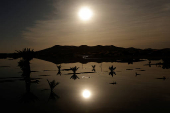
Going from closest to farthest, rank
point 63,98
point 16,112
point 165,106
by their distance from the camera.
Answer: point 16,112 → point 165,106 → point 63,98

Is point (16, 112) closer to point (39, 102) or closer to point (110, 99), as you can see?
point (39, 102)

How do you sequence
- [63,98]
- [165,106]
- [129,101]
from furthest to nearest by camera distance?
[63,98]
[129,101]
[165,106]

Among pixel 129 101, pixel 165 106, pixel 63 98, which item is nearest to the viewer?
pixel 165 106

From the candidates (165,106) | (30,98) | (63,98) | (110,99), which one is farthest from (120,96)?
(30,98)

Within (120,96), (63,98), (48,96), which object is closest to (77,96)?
(63,98)

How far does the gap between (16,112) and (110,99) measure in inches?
383

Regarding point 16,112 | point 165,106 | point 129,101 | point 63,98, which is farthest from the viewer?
point 63,98

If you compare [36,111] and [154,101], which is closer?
[36,111]

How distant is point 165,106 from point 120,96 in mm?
5031

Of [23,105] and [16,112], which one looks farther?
[23,105]

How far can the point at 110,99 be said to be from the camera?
57.9 feet

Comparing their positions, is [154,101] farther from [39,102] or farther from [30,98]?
[30,98]

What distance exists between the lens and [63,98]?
18375 millimetres

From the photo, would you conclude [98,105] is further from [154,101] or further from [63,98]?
[154,101]
